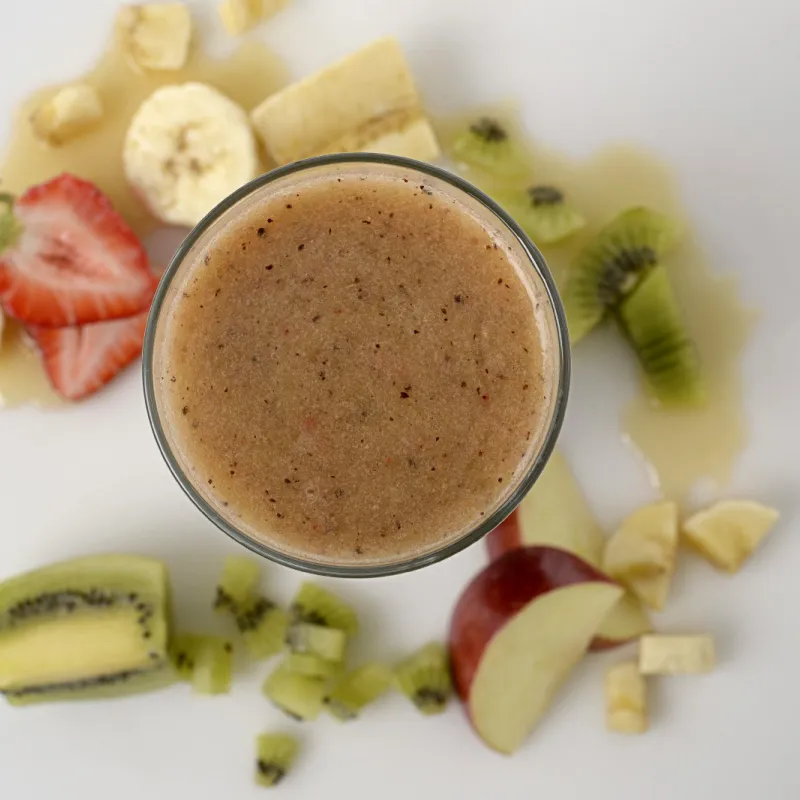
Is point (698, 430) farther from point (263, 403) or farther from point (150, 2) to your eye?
point (150, 2)

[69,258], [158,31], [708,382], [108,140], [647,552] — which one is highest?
[158,31]

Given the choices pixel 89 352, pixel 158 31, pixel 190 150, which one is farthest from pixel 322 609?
pixel 158 31

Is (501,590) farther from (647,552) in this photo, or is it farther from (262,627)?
(262,627)

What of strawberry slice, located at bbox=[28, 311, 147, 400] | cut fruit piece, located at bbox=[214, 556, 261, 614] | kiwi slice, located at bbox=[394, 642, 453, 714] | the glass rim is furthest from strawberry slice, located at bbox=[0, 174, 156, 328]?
kiwi slice, located at bbox=[394, 642, 453, 714]

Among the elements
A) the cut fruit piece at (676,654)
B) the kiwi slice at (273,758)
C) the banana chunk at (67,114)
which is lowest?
the kiwi slice at (273,758)

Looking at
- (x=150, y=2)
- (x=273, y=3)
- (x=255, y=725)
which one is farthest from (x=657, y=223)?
(x=255, y=725)

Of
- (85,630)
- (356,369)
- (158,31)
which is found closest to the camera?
(356,369)

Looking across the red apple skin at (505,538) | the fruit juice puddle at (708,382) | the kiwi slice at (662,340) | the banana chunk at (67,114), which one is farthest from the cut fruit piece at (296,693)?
the banana chunk at (67,114)

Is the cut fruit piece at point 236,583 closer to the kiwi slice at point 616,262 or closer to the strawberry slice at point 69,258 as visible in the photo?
the strawberry slice at point 69,258
